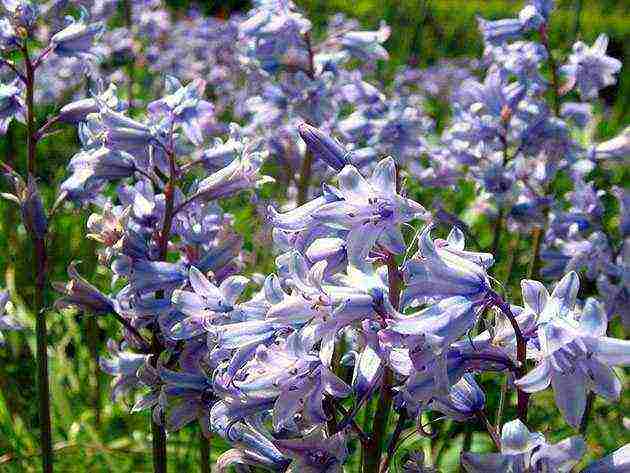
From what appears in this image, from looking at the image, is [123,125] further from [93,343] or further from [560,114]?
[560,114]

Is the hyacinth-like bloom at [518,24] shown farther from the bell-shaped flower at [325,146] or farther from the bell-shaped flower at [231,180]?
the bell-shaped flower at [325,146]

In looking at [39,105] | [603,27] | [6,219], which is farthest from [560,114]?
[603,27]

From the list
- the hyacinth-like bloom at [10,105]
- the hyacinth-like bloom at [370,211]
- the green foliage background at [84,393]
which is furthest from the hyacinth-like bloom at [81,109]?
the hyacinth-like bloom at [370,211]

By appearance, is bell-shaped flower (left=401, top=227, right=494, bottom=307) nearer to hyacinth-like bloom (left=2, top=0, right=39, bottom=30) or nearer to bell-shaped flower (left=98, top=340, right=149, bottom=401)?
bell-shaped flower (left=98, top=340, right=149, bottom=401)

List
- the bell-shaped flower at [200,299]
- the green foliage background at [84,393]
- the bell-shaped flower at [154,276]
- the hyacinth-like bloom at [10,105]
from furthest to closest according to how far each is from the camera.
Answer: the green foliage background at [84,393], the hyacinth-like bloom at [10,105], the bell-shaped flower at [154,276], the bell-shaped flower at [200,299]

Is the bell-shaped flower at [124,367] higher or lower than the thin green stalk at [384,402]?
lower

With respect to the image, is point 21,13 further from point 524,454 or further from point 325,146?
point 524,454

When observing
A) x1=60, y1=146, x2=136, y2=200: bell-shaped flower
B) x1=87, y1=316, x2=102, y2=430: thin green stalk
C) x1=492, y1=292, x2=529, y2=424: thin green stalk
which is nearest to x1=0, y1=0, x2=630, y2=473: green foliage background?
x1=87, y1=316, x2=102, y2=430: thin green stalk
